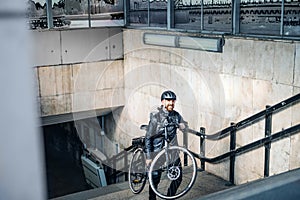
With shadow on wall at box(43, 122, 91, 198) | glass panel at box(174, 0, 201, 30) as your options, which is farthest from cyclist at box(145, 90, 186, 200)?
shadow on wall at box(43, 122, 91, 198)

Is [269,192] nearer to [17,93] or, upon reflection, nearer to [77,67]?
[17,93]

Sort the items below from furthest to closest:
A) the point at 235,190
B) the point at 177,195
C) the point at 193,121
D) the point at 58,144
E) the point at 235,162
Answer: the point at 58,144, the point at 193,121, the point at 235,162, the point at 177,195, the point at 235,190

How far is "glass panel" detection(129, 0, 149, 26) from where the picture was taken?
9.51 m

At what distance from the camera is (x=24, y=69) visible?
2.26ft

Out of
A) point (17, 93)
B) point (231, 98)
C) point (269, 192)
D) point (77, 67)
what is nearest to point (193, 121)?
point (231, 98)

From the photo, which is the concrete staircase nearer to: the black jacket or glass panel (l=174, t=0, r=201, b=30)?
the black jacket

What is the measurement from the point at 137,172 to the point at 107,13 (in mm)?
5165

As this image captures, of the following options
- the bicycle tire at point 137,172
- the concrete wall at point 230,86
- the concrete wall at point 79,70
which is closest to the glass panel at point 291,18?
the concrete wall at point 230,86

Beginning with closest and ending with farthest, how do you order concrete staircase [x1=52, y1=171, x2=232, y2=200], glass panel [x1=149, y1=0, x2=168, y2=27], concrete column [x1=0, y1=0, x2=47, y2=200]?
concrete column [x1=0, y1=0, x2=47, y2=200] → concrete staircase [x1=52, y1=171, x2=232, y2=200] → glass panel [x1=149, y1=0, x2=168, y2=27]

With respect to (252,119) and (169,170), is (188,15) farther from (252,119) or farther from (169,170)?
(169,170)

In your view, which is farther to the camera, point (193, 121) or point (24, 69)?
point (193, 121)

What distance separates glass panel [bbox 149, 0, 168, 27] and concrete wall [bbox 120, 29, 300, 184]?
0.39 meters

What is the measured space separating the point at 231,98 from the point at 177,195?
189cm

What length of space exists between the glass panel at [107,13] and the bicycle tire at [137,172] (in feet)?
15.0
